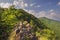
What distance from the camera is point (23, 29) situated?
4666 cm

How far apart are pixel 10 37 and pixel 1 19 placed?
597cm

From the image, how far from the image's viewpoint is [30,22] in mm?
50469

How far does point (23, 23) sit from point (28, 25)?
1555 millimetres

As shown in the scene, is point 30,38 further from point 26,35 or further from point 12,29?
point 12,29

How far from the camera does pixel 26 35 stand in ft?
154

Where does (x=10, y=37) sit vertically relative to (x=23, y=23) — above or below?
below

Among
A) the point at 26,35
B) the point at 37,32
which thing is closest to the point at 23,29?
the point at 26,35

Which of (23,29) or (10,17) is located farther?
(10,17)

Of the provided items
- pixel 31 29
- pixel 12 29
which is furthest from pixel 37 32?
pixel 12 29

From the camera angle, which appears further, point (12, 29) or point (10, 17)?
point (10, 17)

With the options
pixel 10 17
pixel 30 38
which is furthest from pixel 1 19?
pixel 30 38

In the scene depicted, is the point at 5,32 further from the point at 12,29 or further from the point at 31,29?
the point at 31,29

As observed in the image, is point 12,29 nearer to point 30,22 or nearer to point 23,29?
point 23,29

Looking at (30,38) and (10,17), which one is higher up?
(10,17)
